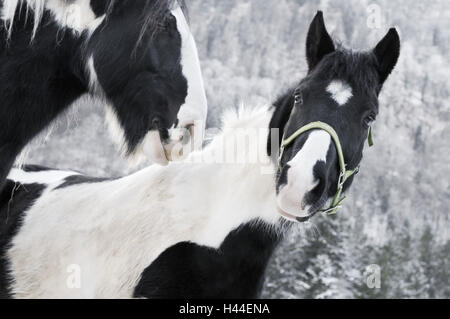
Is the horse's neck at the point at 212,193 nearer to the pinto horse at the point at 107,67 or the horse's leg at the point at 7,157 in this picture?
the pinto horse at the point at 107,67

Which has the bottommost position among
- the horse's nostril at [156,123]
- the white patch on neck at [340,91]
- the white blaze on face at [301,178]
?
the white blaze on face at [301,178]

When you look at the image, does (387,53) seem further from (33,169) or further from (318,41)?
(33,169)

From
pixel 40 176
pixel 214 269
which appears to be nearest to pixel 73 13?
pixel 214 269

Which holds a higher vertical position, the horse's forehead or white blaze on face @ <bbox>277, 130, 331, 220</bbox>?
the horse's forehead

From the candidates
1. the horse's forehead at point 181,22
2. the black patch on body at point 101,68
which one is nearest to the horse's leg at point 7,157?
the black patch on body at point 101,68

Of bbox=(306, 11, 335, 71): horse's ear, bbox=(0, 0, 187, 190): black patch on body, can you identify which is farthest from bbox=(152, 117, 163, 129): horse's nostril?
bbox=(306, 11, 335, 71): horse's ear

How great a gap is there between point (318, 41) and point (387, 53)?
1.99 ft

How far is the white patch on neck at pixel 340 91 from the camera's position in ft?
14.2

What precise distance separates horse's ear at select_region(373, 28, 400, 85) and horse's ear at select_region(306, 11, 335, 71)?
1.32ft

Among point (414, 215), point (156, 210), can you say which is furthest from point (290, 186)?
point (414, 215)

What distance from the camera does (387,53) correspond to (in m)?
4.79

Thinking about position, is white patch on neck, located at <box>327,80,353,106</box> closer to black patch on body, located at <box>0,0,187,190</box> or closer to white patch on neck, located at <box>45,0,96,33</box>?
black patch on body, located at <box>0,0,187,190</box>

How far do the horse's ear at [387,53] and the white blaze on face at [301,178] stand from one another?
1157 millimetres

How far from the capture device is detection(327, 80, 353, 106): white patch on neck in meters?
4.32
